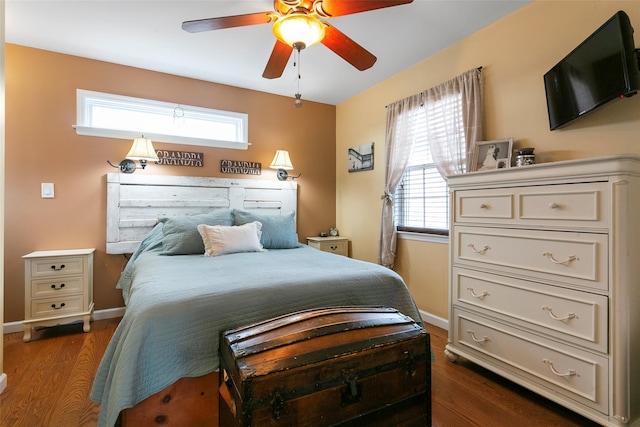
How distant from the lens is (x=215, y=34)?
2488 millimetres

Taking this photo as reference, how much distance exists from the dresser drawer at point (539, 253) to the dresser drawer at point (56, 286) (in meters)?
3.09

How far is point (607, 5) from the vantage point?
68.7 inches

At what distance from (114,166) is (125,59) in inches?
40.5

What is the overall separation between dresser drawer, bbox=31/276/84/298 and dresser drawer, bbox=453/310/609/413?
3087mm

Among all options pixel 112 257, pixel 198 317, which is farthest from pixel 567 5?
pixel 112 257

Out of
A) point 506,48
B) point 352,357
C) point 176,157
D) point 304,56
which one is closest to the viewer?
point 352,357

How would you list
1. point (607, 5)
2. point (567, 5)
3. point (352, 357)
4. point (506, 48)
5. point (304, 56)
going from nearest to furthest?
point (352, 357) → point (607, 5) → point (567, 5) → point (506, 48) → point (304, 56)

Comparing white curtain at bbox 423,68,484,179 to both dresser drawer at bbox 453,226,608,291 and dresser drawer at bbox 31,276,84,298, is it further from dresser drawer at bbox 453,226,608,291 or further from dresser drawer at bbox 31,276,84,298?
dresser drawer at bbox 31,276,84,298

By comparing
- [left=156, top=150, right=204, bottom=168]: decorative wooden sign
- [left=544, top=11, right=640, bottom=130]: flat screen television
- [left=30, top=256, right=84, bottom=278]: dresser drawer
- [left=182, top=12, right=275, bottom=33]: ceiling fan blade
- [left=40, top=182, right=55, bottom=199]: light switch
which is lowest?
[left=30, top=256, right=84, bottom=278]: dresser drawer

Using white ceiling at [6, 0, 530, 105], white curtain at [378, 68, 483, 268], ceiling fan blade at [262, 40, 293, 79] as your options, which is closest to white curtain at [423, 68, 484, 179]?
white curtain at [378, 68, 483, 268]

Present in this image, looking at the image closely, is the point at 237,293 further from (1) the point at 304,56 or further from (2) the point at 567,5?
(2) the point at 567,5

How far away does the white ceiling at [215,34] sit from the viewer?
7.08 ft

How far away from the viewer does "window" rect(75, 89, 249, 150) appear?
292 cm

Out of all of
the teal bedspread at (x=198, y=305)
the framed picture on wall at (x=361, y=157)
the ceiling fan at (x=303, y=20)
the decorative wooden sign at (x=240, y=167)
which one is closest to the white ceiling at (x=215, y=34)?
the ceiling fan at (x=303, y=20)
